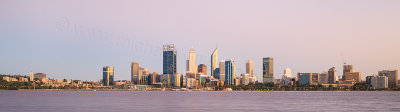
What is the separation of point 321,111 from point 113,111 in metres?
34.0

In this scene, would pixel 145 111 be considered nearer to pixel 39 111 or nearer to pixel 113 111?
pixel 113 111

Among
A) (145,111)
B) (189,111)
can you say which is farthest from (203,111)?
(145,111)

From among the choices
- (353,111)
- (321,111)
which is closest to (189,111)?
(321,111)

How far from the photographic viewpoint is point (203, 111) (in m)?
78.7

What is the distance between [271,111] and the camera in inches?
3150

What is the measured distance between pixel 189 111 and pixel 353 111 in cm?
2730

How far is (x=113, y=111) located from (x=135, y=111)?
11.6ft

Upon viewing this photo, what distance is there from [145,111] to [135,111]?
1.77 metres

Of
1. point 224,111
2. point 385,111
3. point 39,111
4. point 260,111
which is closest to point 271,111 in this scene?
point 260,111

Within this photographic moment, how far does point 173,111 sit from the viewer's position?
262 ft

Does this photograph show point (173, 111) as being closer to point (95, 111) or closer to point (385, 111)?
point (95, 111)

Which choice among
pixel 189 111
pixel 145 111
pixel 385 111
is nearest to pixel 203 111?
pixel 189 111

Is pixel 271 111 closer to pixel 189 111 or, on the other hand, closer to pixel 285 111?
pixel 285 111

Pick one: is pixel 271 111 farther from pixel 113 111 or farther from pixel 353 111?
pixel 113 111
